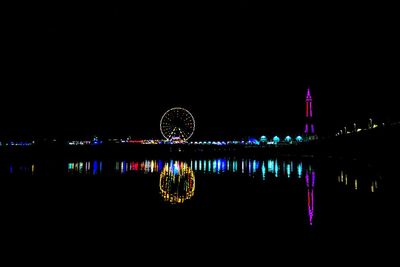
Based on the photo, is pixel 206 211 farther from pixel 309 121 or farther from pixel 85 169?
pixel 309 121

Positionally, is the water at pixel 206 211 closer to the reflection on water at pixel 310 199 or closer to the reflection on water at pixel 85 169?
the reflection on water at pixel 310 199

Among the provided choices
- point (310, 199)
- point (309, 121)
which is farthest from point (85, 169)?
point (309, 121)

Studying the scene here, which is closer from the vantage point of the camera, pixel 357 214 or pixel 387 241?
pixel 387 241

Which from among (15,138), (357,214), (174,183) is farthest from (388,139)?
(15,138)

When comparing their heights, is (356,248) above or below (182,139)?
below

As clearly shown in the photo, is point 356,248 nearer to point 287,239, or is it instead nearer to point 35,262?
point 287,239

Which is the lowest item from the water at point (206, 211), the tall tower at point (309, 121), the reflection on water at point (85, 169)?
the water at point (206, 211)

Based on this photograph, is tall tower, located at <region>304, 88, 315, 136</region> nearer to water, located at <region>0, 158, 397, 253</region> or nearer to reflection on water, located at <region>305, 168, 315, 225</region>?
reflection on water, located at <region>305, 168, 315, 225</region>

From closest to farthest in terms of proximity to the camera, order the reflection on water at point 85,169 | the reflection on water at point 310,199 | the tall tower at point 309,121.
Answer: the reflection on water at point 310,199
the reflection on water at point 85,169
the tall tower at point 309,121

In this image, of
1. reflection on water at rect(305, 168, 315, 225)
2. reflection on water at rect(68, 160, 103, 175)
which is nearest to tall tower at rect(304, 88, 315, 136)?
reflection on water at rect(68, 160, 103, 175)

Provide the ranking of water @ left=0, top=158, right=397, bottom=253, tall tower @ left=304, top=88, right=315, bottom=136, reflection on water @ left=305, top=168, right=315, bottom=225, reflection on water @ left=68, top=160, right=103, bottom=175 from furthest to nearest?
tall tower @ left=304, top=88, right=315, bottom=136, reflection on water @ left=68, top=160, right=103, bottom=175, reflection on water @ left=305, top=168, right=315, bottom=225, water @ left=0, top=158, right=397, bottom=253

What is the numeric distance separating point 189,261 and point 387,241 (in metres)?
2.39

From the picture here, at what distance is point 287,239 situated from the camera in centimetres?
513

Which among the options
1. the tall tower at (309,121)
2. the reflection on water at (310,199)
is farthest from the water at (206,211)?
the tall tower at (309,121)
